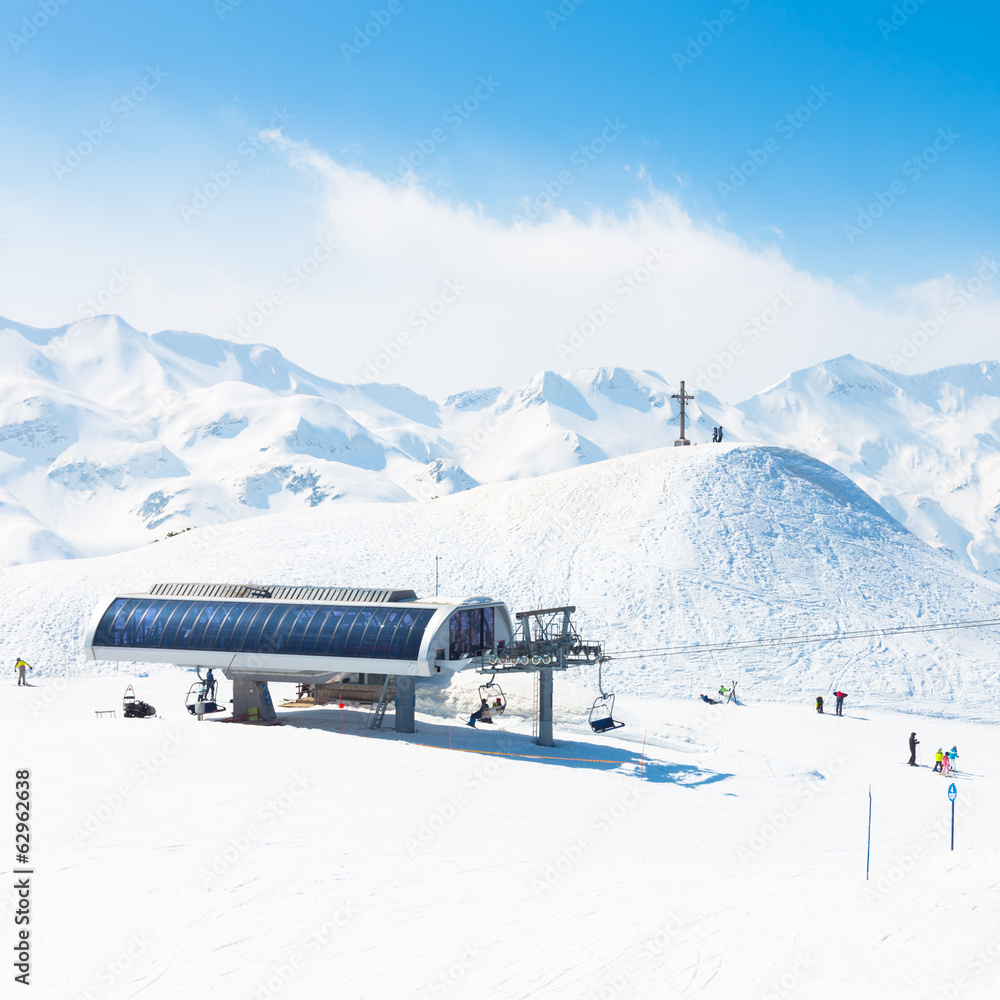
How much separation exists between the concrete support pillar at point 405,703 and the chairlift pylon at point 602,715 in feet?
25.6

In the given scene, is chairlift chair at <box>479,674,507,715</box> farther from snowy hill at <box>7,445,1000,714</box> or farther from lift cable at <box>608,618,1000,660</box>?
lift cable at <box>608,618,1000,660</box>

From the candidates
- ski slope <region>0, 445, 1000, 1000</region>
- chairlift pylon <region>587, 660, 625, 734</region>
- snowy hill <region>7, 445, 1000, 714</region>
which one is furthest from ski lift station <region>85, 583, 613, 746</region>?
snowy hill <region>7, 445, 1000, 714</region>

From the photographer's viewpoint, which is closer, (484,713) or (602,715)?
(484,713)

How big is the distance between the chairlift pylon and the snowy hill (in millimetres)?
10154

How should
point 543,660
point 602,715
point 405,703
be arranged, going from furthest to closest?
point 602,715 → point 405,703 → point 543,660

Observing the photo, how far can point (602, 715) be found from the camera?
1752 inches

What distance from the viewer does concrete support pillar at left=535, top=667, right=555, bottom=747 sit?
38969 mm

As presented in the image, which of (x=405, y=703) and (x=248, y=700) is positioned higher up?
(x=405, y=703)

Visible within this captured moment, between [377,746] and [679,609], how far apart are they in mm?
32077

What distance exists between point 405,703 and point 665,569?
1240 inches

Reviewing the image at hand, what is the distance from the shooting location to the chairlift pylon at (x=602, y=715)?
39844 millimetres

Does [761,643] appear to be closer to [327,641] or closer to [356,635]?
[356,635]

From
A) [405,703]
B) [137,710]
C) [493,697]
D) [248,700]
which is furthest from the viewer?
[493,697]

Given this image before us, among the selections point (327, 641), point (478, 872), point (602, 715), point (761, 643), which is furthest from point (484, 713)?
point (761, 643)
